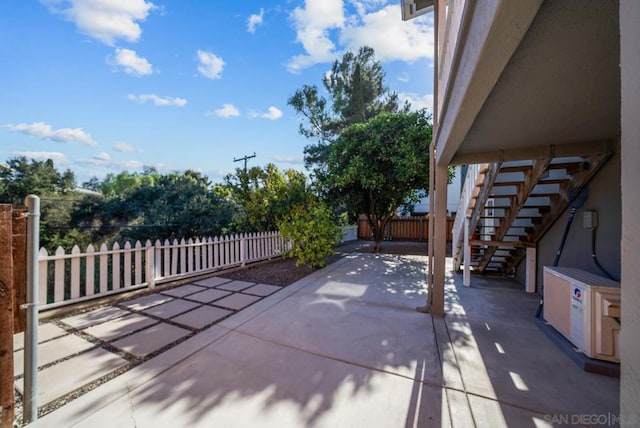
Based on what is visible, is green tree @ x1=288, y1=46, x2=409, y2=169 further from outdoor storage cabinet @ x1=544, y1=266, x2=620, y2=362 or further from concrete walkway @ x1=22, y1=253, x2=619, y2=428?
outdoor storage cabinet @ x1=544, y1=266, x2=620, y2=362

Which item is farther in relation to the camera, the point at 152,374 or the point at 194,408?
the point at 152,374

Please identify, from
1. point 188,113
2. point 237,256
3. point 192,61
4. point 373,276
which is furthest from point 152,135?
point 373,276

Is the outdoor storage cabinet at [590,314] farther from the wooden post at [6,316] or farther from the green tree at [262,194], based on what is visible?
the green tree at [262,194]

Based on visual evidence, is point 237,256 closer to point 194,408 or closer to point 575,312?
point 194,408

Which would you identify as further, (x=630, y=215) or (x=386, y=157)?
(x=386, y=157)

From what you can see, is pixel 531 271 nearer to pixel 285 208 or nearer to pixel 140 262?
pixel 285 208

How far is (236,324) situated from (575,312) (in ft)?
11.9

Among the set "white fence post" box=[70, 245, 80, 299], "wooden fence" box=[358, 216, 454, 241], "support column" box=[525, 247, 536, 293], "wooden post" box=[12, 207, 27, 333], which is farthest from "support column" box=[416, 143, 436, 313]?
"wooden fence" box=[358, 216, 454, 241]

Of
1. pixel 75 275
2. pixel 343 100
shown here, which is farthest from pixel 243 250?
pixel 343 100

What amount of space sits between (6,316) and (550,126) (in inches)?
182

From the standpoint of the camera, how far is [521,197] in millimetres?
3879

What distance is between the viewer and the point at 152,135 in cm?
1278

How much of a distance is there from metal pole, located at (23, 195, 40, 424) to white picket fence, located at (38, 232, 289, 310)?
197 centimetres

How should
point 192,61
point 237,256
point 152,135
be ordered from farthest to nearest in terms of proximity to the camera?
point 152,135, point 192,61, point 237,256
